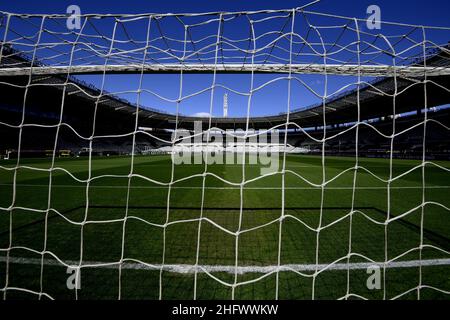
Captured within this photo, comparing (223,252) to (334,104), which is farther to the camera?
(334,104)

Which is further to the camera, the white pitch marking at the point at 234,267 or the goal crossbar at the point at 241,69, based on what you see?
the goal crossbar at the point at 241,69

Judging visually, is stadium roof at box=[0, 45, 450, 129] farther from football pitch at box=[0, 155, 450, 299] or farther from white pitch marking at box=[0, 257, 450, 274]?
white pitch marking at box=[0, 257, 450, 274]

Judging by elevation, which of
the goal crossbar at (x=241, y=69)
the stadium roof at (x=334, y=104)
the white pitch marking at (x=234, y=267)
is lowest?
the white pitch marking at (x=234, y=267)

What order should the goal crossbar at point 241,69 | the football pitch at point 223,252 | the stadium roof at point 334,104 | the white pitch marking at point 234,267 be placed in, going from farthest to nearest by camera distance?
the stadium roof at point 334,104
the goal crossbar at point 241,69
the white pitch marking at point 234,267
the football pitch at point 223,252

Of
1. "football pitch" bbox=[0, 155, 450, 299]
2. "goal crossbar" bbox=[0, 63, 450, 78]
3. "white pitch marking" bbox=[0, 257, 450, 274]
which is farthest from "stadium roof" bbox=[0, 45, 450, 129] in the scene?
"white pitch marking" bbox=[0, 257, 450, 274]

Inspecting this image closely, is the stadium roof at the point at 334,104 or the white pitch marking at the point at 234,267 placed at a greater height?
the stadium roof at the point at 334,104

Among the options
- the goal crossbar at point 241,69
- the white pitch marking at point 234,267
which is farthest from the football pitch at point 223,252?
the goal crossbar at point 241,69

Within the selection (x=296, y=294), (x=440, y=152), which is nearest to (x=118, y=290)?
(x=296, y=294)

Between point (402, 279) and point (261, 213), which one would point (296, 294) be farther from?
point (261, 213)


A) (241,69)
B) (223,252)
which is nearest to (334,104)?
(241,69)

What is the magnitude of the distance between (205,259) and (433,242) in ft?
7.26

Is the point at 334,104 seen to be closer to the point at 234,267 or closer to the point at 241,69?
the point at 241,69

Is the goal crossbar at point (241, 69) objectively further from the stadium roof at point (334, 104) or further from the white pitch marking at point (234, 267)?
the stadium roof at point (334, 104)

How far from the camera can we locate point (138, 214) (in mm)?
3588
